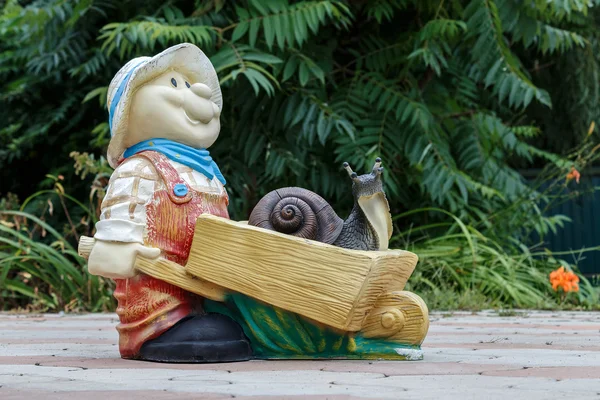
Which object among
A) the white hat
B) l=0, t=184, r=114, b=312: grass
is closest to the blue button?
the white hat

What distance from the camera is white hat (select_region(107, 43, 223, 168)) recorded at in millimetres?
3467

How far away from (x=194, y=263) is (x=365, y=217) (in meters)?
0.66

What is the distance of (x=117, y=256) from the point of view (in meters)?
3.25

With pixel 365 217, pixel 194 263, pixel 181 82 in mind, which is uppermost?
pixel 181 82

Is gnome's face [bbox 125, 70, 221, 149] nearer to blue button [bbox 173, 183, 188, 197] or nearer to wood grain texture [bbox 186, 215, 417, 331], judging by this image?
blue button [bbox 173, 183, 188, 197]

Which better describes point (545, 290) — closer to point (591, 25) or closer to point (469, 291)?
point (469, 291)

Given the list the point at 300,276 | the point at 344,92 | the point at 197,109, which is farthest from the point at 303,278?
the point at 344,92

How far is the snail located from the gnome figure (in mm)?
283

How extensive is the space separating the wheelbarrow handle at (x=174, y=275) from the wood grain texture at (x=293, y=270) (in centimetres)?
4

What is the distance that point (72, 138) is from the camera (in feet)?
26.0

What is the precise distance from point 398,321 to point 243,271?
23.6 inches

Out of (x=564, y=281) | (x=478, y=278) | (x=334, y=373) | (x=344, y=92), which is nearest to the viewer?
(x=334, y=373)

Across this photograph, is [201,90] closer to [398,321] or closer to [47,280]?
[398,321]

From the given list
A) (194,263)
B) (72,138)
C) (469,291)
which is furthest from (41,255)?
(194,263)
